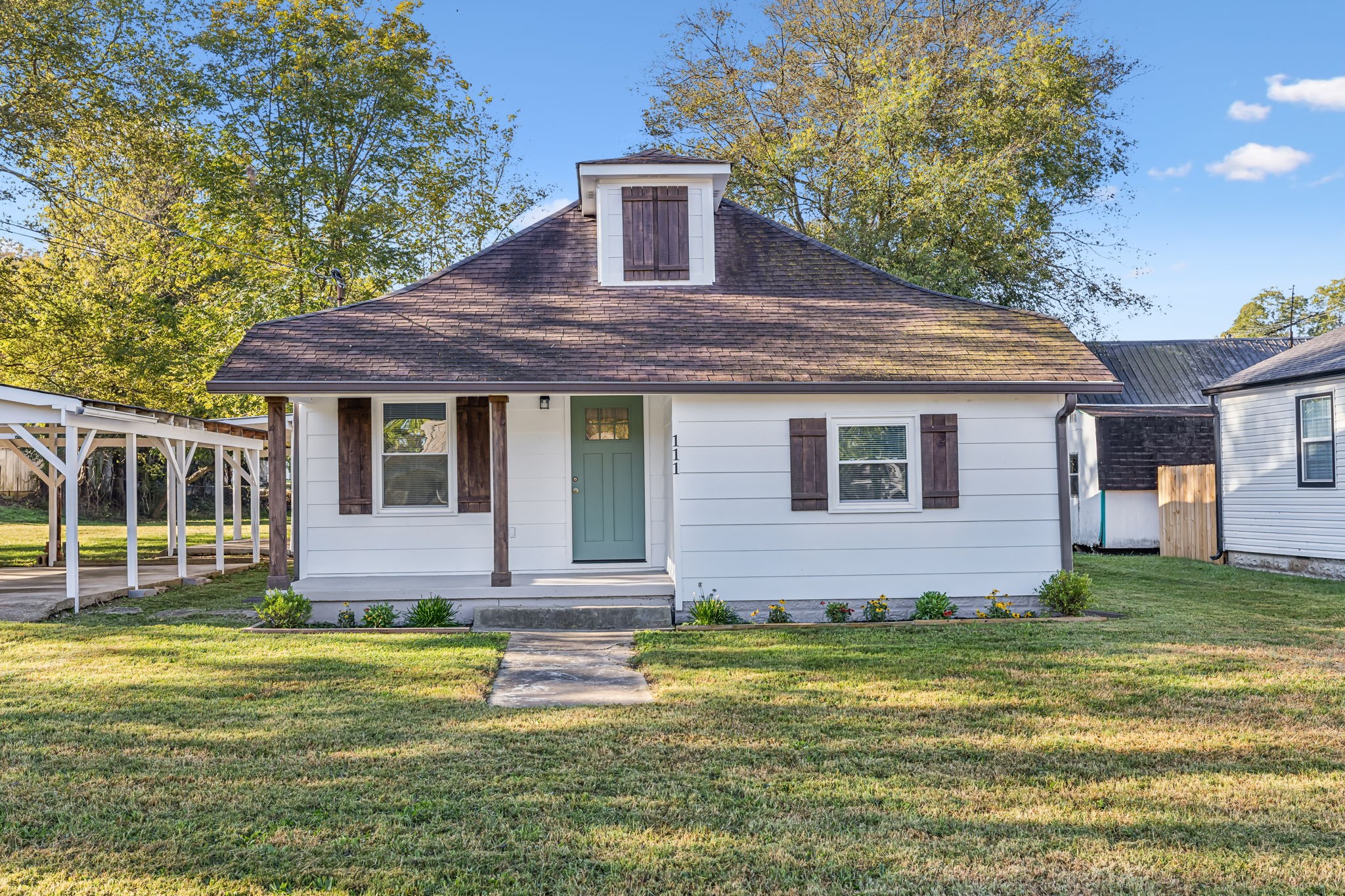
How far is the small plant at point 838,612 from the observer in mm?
9906

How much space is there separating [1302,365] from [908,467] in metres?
8.18

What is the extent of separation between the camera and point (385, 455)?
1084 cm

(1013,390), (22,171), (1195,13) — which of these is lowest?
(1013,390)

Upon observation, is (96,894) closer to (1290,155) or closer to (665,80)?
(665,80)

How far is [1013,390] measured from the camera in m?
9.94

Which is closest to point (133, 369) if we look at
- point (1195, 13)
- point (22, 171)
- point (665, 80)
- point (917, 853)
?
point (22, 171)

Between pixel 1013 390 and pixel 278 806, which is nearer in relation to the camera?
pixel 278 806

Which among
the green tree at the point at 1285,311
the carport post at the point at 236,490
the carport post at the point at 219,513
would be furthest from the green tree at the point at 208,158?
the green tree at the point at 1285,311

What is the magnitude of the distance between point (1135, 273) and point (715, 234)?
14859 millimetres

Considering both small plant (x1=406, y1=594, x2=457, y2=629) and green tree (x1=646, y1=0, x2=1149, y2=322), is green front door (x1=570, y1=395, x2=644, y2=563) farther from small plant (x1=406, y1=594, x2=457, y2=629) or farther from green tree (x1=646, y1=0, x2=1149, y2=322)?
green tree (x1=646, y1=0, x2=1149, y2=322)

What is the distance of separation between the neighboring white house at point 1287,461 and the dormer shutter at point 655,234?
928 centimetres

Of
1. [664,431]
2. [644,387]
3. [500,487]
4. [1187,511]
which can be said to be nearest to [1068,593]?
[664,431]

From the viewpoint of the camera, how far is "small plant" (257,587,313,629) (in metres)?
9.55

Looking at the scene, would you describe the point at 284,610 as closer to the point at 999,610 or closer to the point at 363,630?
the point at 363,630
